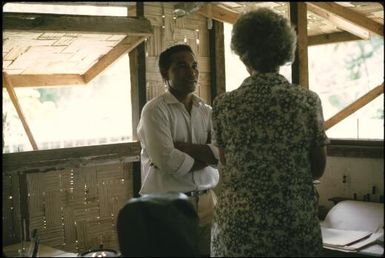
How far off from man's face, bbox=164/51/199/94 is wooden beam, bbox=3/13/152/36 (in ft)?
1.87

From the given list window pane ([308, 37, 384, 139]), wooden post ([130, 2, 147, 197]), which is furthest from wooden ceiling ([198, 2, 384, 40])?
window pane ([308, 37, 384, 139])

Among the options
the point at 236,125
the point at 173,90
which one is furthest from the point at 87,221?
the point at 236,125

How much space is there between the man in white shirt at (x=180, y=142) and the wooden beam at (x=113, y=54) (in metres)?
0.66

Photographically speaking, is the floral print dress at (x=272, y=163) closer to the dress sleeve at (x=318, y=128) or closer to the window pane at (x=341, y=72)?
the dress sleeve at (x=318, y=128)

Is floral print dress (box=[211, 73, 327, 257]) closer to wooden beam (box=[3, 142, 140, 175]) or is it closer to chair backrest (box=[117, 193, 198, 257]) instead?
chair backrest (box=[117, 193, 198, 257])

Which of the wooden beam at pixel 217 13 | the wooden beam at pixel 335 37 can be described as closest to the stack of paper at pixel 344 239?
the wooden beam at pixel 217 13

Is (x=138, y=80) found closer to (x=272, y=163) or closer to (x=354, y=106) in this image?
(x=354, y=106)

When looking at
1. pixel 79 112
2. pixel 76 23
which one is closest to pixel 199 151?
pixel 76 23

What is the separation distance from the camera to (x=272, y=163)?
84.2 inches

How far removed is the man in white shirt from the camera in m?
2.95

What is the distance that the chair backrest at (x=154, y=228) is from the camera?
2.16 meters

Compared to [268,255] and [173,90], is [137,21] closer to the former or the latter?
[173,90]

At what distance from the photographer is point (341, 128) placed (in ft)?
22.1

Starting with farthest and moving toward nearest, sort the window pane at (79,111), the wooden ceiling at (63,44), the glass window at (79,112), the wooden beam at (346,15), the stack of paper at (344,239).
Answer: the window pane at (79,111)
the glass window at (79,112)
the wooden beam at (346,15)
the wooden ceiling at (63,44)
the stack of paper at (344,239)
